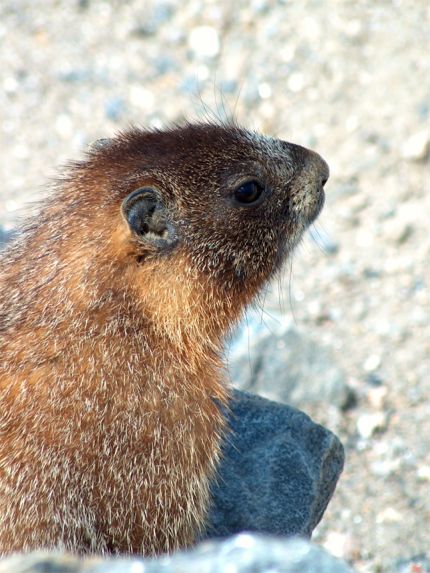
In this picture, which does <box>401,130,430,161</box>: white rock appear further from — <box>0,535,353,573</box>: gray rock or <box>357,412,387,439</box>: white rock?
<box>0,535,353,573</box>: gray rock

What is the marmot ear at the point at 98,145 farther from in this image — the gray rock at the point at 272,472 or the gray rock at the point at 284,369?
the gray rock at the point at 284,369

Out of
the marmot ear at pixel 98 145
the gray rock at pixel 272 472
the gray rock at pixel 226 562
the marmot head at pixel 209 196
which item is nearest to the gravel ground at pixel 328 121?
the gray rock at pixel 272 472

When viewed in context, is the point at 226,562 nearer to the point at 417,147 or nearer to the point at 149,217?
the point at 149,217

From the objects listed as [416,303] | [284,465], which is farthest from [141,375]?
[416,303]

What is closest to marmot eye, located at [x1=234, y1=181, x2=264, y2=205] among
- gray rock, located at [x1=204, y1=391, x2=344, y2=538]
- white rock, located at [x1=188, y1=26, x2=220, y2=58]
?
gray rock, located at [x1=204, y1=391, x2=344, y2=538]

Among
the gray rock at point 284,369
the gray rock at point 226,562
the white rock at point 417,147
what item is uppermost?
the white rock at point 417,147

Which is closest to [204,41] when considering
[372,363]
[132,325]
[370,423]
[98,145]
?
[372,363]
